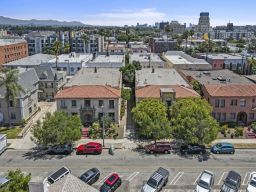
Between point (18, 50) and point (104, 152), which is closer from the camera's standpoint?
point (104, 152)

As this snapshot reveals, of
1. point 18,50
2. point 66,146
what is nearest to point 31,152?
point 66,146

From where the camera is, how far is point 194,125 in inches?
1839

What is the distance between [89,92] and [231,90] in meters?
30.3

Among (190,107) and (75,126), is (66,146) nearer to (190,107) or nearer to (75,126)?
(75,126)

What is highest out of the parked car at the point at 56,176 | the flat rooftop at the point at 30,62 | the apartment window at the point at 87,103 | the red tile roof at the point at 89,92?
the flat rooftop at the point at 30,62

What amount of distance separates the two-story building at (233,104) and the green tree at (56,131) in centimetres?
3042

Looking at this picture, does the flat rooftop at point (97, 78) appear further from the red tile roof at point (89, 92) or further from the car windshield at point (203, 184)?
the car windshield at point (203, 184)

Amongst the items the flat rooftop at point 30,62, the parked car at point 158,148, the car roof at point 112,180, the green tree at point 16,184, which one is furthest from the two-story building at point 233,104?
the flat rooftop at point 30,62

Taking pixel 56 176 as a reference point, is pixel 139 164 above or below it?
below

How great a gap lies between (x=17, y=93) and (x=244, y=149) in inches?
1735

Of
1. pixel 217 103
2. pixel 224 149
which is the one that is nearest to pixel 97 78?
pixel 217 103

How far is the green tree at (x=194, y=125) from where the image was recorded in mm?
46406

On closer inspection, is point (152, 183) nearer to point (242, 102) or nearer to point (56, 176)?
point (56, 176)

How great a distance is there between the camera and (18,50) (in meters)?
150
